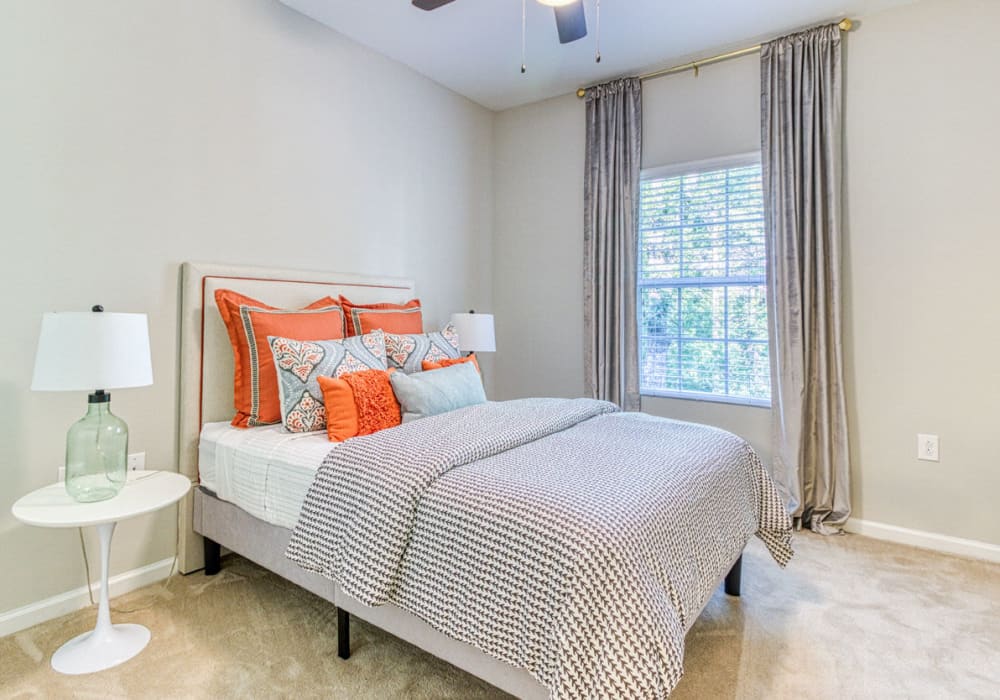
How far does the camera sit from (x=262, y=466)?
1924mm

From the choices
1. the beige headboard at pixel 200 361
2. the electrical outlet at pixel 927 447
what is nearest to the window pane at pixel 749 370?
the electrical outlet at pixel 927 447

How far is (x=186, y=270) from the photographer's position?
2.30 m

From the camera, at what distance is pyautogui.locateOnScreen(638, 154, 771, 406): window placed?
308 cm

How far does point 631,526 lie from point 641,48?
2.89 m

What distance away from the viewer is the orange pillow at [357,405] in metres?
2.02

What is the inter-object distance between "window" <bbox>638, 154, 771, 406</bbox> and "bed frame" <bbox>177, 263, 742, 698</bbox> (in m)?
1.38

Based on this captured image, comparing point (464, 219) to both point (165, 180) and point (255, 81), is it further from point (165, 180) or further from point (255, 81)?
point (165, 180)

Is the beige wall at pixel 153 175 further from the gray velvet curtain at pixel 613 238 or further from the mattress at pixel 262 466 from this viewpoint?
the gray velvet curtain at pixel 613 238

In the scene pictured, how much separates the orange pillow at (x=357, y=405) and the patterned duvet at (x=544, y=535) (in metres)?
0.29

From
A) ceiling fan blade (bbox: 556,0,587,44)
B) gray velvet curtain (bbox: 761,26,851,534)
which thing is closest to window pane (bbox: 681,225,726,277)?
gray velvet curtain (bbox: 761,26,851,534)

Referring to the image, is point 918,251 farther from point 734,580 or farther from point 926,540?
point 734,580

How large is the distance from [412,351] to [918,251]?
2.56 m

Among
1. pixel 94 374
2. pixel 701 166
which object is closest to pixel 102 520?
pixel 94 374

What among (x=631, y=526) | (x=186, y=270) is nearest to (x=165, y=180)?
(x=186, y=270)
